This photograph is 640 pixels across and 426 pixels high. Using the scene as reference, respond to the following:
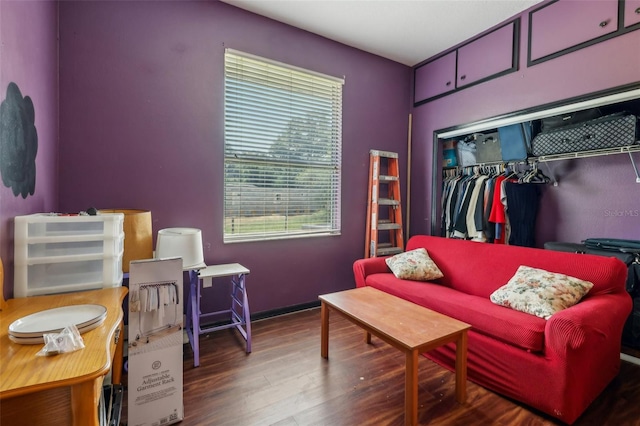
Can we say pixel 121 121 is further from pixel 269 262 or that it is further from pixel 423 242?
pixel 423 242

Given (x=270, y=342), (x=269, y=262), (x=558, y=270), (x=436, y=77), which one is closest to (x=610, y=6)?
(x=436, y=77)

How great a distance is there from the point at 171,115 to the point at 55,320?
1.82m

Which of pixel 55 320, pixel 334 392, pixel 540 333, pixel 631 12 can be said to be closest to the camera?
pixel 55 320

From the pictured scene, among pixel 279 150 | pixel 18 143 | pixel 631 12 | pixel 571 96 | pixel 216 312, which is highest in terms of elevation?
pixel 631 12

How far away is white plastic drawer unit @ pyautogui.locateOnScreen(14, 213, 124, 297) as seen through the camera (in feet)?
4.41

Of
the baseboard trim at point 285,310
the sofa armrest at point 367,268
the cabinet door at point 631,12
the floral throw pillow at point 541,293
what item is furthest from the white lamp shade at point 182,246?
the cabinet door at point 631,12

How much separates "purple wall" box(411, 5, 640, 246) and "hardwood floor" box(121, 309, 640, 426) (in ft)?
3.88

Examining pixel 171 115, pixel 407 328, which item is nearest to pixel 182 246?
pixel 171 115

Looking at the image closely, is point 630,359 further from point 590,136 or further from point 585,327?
point 590,136

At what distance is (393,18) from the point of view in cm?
278

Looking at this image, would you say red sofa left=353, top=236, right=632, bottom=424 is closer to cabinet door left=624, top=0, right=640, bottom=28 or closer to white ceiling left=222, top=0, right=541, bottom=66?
cabinet door left=624, top=0, right=640, bottom=28

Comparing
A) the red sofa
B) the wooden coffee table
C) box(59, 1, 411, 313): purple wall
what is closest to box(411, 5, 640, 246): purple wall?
the red sofa

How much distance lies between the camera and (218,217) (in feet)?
8.66

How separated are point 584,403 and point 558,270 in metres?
0.84
